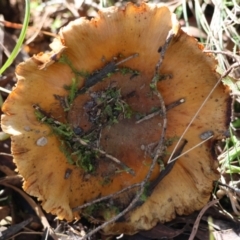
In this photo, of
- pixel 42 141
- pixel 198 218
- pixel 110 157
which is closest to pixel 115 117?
pixel 110 157

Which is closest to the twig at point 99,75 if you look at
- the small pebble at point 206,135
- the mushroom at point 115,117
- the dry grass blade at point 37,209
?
the mushroom at point 115,117

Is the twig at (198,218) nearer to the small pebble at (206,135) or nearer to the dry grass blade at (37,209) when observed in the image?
the small pebble at (206,135)

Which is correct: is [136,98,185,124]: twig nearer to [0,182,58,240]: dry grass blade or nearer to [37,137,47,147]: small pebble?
[37,137,47,147]: small pebble

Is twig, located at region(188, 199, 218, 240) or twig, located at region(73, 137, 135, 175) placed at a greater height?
twig, located at region(73, 137, 135, 175)

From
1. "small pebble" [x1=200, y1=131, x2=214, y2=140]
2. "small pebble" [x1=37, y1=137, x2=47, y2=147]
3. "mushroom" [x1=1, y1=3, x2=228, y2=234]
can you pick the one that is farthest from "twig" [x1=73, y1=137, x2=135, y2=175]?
"small pebble" [x1=200, y1=131, x2=214, y2=140]

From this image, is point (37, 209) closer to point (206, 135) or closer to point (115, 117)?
point (115, 117)

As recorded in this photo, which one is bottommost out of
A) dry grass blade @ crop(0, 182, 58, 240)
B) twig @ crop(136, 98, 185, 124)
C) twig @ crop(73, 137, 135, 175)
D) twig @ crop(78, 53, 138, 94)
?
dry grass blade @ crop(0, 182, 58, 240)

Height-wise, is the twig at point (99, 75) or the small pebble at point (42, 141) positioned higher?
the twig at point (99, 75)

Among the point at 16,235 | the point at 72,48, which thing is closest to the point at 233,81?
the point at 72,48

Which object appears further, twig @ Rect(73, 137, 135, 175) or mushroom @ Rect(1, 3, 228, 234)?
twig @ Rect(73, 137, 135, 175)
